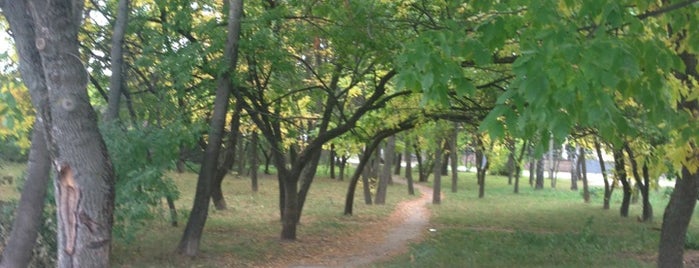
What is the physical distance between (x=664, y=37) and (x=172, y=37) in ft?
26.2

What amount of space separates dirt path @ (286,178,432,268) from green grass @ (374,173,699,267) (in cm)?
43

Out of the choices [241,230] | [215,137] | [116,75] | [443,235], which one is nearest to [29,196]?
[116,75]

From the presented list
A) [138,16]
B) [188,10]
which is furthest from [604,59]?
[138,16]

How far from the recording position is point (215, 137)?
11.7m

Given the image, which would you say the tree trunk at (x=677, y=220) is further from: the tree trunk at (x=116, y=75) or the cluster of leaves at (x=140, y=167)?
the tree trunk at (x=116, y=75)

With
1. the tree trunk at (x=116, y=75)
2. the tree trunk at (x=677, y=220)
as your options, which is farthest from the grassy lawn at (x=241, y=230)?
the tree trunk at (x=677, y=220)

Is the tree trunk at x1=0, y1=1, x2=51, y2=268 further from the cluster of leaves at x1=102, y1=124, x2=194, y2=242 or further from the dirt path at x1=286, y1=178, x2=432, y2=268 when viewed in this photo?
the dirt path at x1=286, y1=178, x2=432, y2=268

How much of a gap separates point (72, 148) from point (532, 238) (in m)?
13.1

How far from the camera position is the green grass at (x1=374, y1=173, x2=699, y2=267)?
12.9m

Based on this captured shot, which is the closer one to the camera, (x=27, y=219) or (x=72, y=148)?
(x=72, y=148)

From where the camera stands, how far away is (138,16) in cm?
1241

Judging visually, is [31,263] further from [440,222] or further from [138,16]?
[440,222]

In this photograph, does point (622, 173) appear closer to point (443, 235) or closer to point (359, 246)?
point (443, 235)

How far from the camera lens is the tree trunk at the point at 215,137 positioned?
1166cm
